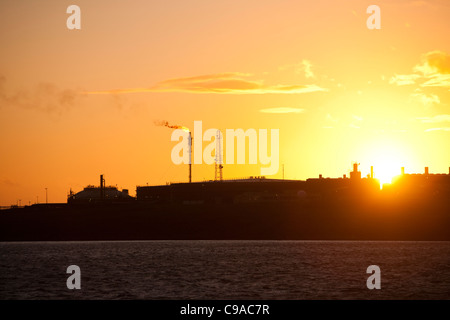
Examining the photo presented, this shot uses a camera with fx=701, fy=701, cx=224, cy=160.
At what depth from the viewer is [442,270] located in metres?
98.8

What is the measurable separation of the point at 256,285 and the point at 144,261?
4585 centimetres

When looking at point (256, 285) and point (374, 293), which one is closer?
point (374, 293)

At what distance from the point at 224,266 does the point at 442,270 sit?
3191cm

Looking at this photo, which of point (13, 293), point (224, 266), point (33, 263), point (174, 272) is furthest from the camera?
point (33, 263)

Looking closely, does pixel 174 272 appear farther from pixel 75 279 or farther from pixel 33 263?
pixel 33 263

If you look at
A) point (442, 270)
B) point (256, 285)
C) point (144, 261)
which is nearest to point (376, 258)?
point (442, 270)
